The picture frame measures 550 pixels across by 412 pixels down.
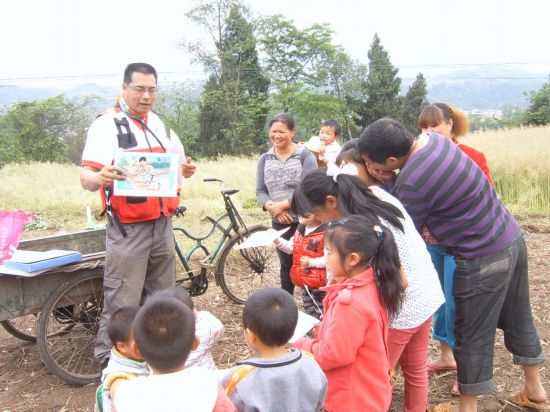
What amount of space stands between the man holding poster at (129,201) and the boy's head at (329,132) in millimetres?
2674

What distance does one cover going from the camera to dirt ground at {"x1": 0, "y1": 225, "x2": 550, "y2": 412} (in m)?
3.00

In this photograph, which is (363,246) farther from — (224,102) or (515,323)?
(224,102)

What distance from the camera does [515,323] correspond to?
105 inches

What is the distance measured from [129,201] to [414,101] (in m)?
34.2

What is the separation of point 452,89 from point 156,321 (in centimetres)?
17410

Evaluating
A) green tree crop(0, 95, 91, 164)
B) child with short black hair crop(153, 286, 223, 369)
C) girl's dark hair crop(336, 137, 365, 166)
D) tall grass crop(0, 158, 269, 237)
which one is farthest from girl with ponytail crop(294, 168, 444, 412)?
green tree crop(0, 95, 91, 164)

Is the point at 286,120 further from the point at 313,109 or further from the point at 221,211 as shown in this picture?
the point at 313,109

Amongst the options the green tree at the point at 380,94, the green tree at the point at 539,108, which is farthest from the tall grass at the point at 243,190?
the green tree at the point at 380,94

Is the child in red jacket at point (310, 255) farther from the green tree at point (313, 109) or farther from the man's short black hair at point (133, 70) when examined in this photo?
the green tree at point (313, 109)

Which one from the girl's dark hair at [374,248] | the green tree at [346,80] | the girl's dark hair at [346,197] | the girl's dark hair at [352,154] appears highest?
the green tree at [346,80]

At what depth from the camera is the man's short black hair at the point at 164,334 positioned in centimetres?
152

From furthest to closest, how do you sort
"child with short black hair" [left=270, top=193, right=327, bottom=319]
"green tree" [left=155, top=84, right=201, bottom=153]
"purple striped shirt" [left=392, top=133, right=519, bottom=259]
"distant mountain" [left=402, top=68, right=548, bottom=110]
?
"distant mountain" [left=402, top=68, right=548, bottom=110] < "green tree" [left=155, top=84, right=201, bottom=153] < "child with short black hair" [left=270, top=193, right=327, bottom=319] < "purple striped shirt" [left=392, top=133, right=519, bottom=259]

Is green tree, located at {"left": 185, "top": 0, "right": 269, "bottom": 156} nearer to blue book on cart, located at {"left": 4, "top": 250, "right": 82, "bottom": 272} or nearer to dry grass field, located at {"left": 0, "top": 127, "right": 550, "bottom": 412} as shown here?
dry grass field, located at {"left": 0, "top": 127, "right": 550, "bottom": 412}

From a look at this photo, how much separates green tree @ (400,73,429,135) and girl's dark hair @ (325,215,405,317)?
3289 cm
